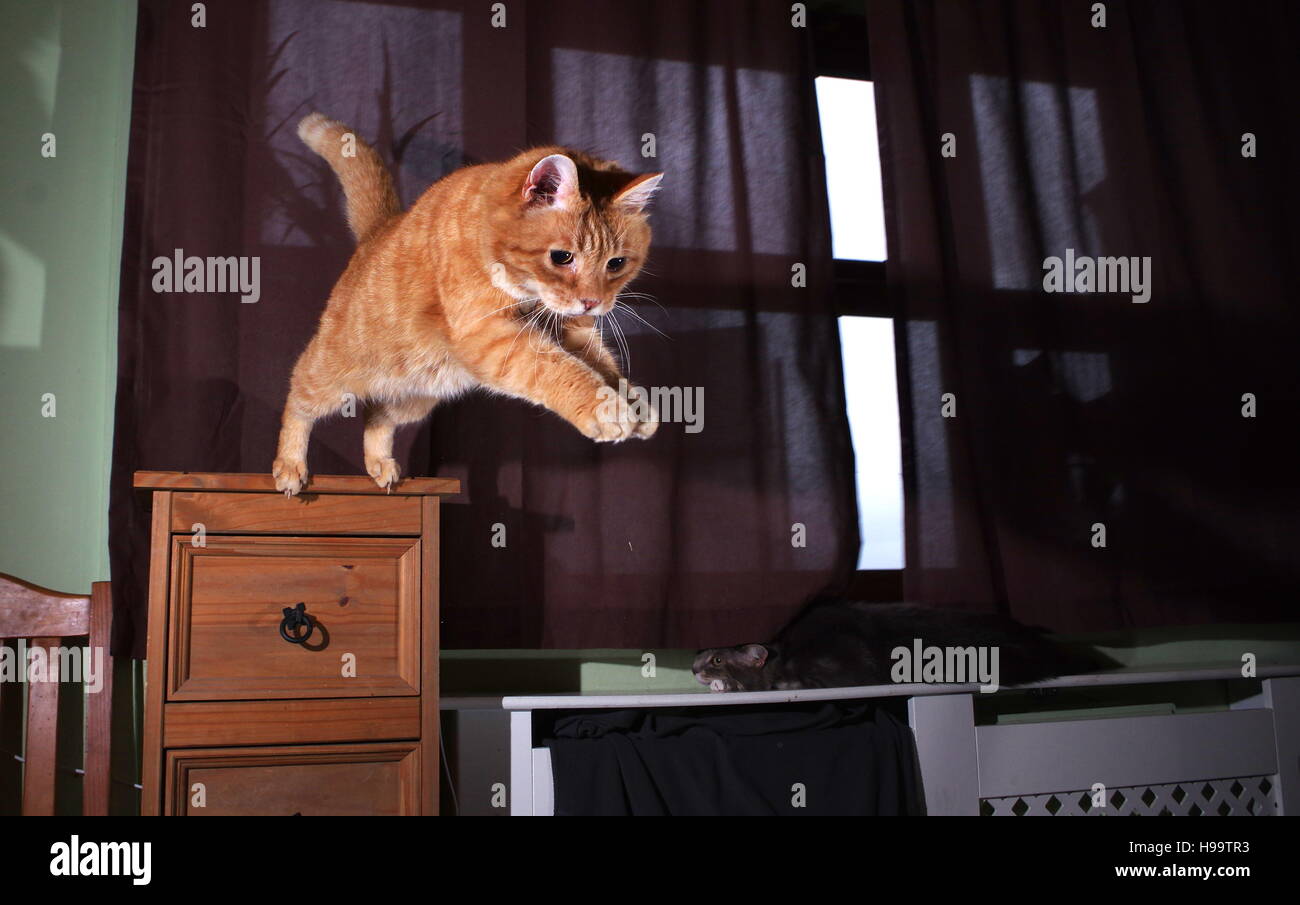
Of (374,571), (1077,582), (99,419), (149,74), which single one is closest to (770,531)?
(1077,582)

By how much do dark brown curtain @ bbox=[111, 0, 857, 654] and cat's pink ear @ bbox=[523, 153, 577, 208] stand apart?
414 millimetres

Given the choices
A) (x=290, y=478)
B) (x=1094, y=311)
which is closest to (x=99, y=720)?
(x=290, y=478)

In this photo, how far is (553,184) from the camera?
1532 millimetres

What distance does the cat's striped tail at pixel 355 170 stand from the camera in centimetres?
180

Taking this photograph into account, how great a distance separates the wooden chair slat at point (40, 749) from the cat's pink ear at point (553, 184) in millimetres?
1036

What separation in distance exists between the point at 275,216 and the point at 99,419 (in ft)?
1.59

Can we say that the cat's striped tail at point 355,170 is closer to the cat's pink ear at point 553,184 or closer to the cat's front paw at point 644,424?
the cat's pink ear at point 553,184

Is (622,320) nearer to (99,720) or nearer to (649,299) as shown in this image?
(649,299)

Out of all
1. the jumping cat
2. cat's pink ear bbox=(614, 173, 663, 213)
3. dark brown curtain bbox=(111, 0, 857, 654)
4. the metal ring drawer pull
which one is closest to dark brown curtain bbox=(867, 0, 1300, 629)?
the jumping cat

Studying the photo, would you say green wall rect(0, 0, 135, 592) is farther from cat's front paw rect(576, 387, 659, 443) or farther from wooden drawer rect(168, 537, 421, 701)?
cat's front paw rect(576, 387, 659, 443)

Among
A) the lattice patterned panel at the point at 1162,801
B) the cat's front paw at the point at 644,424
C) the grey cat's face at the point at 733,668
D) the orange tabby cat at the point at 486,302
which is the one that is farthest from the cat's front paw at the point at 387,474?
the lattice patterned panel at the point at 1162,801

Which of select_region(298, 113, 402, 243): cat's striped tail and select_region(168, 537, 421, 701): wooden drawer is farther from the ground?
select_region(298, 113, 402, 243): cat's striped tail

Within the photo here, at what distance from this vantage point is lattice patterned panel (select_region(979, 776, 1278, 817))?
6.22 feet

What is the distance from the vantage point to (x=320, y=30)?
1861mm
